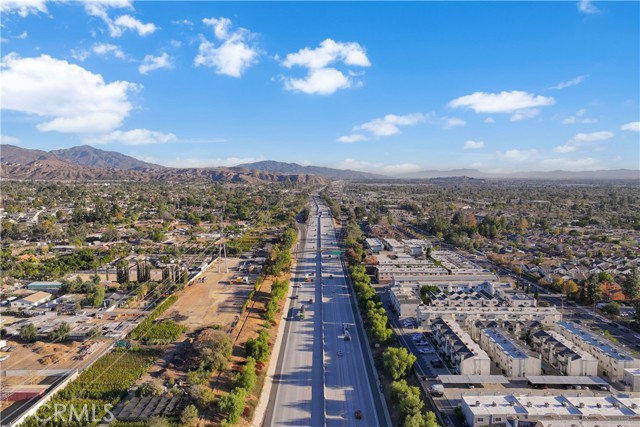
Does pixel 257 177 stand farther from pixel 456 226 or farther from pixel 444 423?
pixel 444 423

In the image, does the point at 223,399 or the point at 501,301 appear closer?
the point at 223,399

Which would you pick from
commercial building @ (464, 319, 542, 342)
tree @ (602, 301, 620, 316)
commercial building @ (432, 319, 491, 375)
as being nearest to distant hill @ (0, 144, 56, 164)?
commercial building @ (432, 319, 491, 375)

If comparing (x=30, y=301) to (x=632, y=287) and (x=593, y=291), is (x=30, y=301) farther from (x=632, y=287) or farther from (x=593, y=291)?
(x=632, y=287)

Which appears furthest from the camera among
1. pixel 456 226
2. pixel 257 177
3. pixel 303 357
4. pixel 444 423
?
pixel 257 177

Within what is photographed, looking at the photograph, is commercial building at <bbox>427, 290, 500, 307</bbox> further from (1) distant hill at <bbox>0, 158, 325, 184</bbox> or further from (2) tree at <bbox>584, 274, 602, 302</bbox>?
(1) distant hill at <bbox>0, 158, 325, 184</bbox>

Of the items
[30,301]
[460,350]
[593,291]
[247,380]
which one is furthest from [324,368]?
[30,301]

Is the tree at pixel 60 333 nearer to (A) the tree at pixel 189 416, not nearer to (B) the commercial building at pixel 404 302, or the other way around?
(A) the tree at pixel 189 416

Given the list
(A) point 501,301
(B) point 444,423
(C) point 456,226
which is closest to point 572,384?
(B) point 444,423
